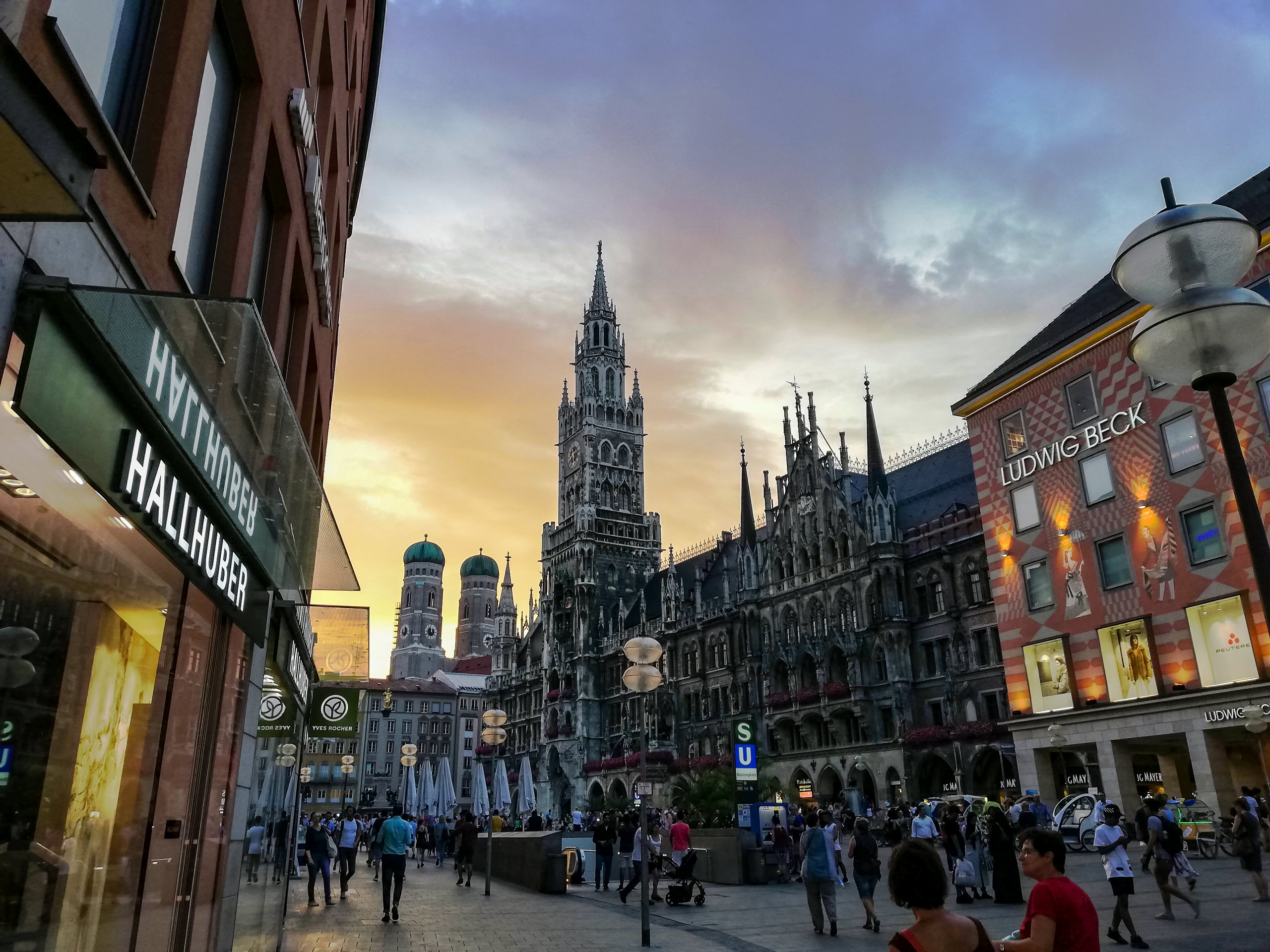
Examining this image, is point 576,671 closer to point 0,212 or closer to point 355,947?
point 355,947

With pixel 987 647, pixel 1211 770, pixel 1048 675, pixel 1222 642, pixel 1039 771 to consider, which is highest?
pixel 987 647

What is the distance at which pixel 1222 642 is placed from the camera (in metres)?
28.8

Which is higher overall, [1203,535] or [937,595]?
[937,595]

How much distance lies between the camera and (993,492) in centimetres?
3819

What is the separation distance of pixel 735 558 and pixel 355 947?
6201 cm

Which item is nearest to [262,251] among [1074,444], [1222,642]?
[1222,642]

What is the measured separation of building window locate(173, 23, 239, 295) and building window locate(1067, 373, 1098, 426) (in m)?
33.1

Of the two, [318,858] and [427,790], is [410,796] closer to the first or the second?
[427,790]

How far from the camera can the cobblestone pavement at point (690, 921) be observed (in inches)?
492

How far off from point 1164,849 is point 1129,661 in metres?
20.0

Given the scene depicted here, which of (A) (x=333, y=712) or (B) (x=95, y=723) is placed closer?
(B) (x=95, y=723)

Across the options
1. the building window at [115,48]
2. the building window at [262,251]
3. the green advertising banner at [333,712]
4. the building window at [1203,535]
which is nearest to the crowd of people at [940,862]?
the green advertising banner at [333,712]

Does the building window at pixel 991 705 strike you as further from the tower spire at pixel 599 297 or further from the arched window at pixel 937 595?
the tower spire at pixel 599 297

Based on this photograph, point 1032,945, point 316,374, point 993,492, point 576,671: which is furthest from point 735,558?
point 1032,945
